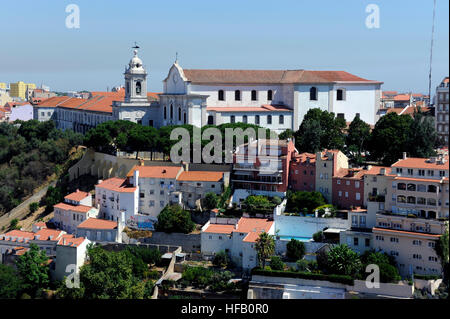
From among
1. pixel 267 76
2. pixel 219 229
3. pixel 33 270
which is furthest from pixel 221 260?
pixel 267 76

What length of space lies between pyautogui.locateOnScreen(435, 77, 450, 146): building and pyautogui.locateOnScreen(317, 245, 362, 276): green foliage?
820cm

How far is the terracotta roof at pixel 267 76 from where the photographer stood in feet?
121

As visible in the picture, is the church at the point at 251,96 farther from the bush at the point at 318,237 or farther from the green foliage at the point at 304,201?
the bush at the point at 318,237

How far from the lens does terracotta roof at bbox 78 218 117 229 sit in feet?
88.9

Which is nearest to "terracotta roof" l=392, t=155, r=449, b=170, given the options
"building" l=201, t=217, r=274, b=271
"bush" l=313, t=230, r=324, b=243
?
"bush" l=313, t=230, r=324, b=243

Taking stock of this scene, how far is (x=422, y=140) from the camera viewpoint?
1075 inches

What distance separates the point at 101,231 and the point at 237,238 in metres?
5.54

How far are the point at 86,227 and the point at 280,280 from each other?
8400 millimetres

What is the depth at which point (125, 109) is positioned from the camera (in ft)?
120

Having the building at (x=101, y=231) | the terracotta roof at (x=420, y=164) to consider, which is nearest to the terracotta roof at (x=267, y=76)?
the building at (x=101, y=231)

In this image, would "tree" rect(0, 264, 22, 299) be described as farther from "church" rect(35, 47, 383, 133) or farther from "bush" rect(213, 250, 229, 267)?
"church" rect(35, 47, 383, 133)

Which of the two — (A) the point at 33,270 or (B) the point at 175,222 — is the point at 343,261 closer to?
(B) the point at 175,222

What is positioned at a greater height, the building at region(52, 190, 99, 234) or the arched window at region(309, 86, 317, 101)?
the arched window at region(309, 86, 317, 101)
